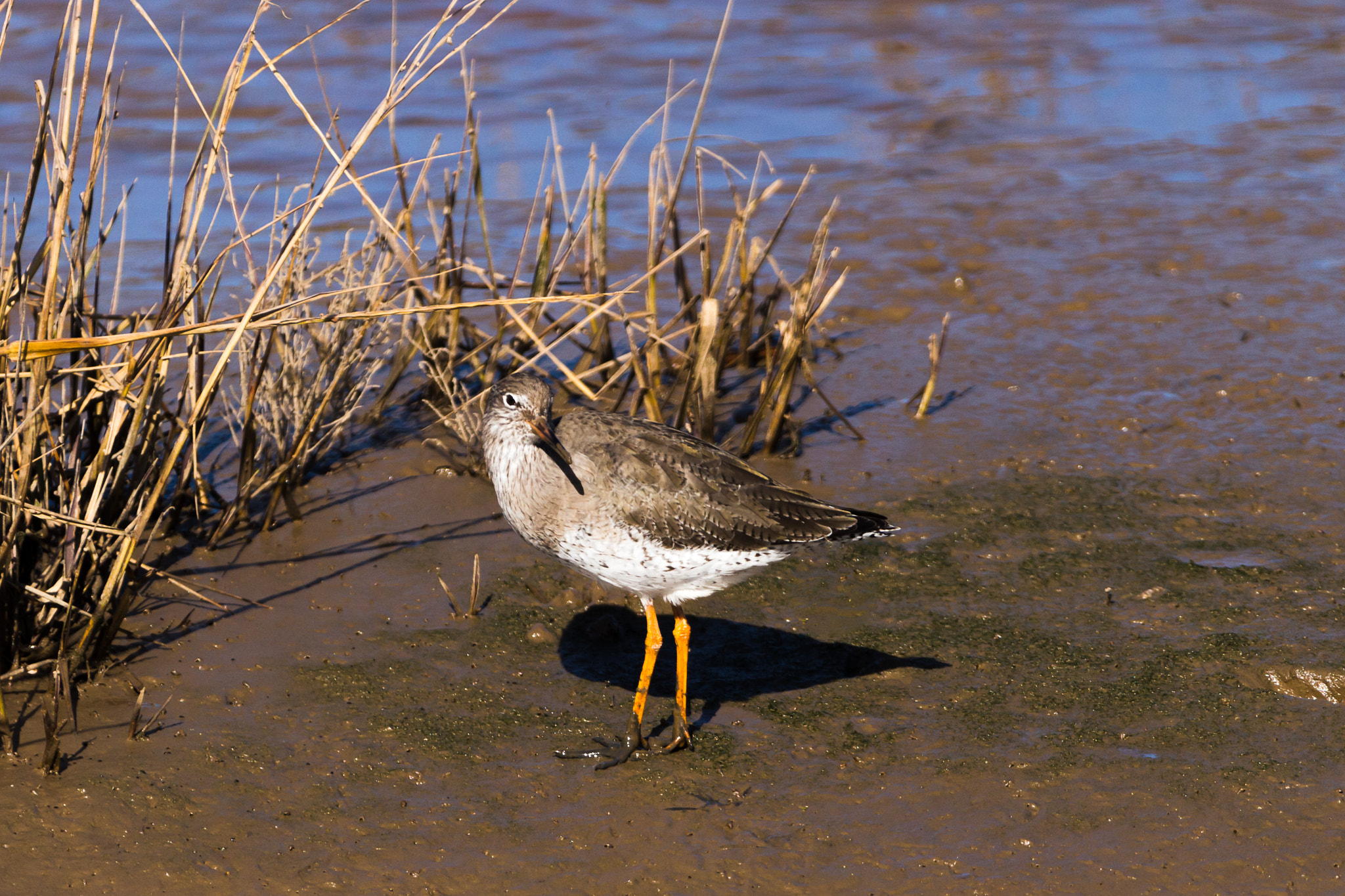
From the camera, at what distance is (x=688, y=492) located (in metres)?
5.16

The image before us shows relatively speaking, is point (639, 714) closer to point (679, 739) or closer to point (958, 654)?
point (679, 739)

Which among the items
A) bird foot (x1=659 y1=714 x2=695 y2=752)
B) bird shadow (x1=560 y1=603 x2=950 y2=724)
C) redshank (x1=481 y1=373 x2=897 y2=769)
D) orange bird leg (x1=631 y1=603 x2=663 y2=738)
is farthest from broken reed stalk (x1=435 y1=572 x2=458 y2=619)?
bird foot (x1=659 y1=714 x2=695 y2=752)

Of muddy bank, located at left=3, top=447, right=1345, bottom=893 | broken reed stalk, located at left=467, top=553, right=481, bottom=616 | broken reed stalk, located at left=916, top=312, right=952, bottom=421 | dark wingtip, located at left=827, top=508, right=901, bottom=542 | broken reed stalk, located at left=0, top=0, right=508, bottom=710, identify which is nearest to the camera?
muddy bank, located at left=3, top=447, right=1345, bottom=893

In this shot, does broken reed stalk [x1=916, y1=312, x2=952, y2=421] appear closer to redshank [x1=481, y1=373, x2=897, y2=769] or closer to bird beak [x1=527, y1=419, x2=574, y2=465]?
redshank [x1=481, y1=373, x2=897, y2=769]

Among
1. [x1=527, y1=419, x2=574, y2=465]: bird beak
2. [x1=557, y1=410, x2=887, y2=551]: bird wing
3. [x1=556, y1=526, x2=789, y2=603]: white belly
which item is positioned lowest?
[x1=556, y1=526, x2=789, y2=603]: white belly

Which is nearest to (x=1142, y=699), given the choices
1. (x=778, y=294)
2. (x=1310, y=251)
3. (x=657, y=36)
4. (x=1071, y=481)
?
(x=1071, y=481)

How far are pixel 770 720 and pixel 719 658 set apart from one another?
1.89ft

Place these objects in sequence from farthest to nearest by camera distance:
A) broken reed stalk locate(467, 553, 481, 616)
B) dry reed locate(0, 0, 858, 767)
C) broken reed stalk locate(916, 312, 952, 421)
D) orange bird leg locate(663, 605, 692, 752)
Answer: broken reed stalk locate(916, 312, 952, 421) < broken reed stalk locate(467, 553, 481, 616) < orange bird leg locate(663, 605, 692, 752) < dry reed locate(0, 0, 858, 767)

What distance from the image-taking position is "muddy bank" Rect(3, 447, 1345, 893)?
4301 mm

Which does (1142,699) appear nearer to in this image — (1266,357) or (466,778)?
(466,778)

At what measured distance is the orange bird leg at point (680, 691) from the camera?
4.99 metres

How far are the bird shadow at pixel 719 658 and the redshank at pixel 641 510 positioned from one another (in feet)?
0.95

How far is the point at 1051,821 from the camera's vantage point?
4.46m

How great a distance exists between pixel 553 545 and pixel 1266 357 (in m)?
5.11
